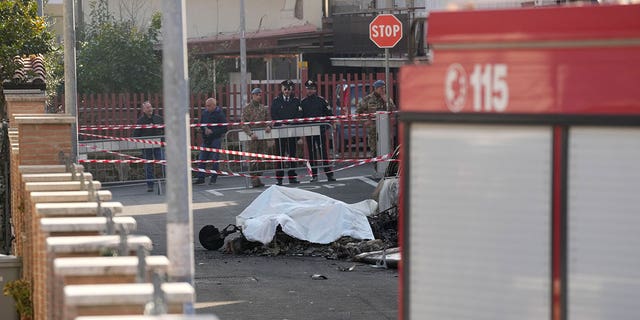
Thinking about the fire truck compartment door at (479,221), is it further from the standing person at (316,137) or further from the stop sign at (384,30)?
the stop sign at (384,30)

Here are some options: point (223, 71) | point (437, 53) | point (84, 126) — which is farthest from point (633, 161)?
point (223, 71)

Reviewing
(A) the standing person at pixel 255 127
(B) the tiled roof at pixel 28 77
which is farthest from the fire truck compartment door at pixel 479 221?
(A) the standing person at pixel 255 127

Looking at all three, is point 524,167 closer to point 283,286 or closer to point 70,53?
point 283,286

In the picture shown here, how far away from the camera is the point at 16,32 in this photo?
20875 mm

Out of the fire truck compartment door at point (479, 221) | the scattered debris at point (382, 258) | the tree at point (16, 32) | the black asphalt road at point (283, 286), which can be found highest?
the tree at point (16, 32)

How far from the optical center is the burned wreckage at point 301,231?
15961mm

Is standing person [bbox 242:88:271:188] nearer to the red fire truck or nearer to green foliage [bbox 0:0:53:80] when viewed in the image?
green foliage [bbox 0:0:53:80]

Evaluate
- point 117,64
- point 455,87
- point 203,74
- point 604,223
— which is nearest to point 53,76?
point 117,64

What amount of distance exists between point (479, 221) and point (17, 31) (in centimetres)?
1641

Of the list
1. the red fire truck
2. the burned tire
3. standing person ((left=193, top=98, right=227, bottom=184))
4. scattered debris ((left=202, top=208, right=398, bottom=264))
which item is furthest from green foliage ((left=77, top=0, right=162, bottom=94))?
the red fire truck

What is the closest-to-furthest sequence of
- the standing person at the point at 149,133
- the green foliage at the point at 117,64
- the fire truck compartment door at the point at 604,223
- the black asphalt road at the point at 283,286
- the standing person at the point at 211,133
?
the fire truck compartment door at the point at 604,223 < the black asphalt road at the point at 283,286 < the standing person at the point at 149,133 < the standing person at the point at 211,133 < the green foliage at the point at 117,64

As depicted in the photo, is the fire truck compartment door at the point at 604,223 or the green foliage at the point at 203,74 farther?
the green foliage at the point at 203,74

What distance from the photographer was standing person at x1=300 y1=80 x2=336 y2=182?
2525 centimetres

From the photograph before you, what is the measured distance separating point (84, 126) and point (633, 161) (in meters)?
23.4
